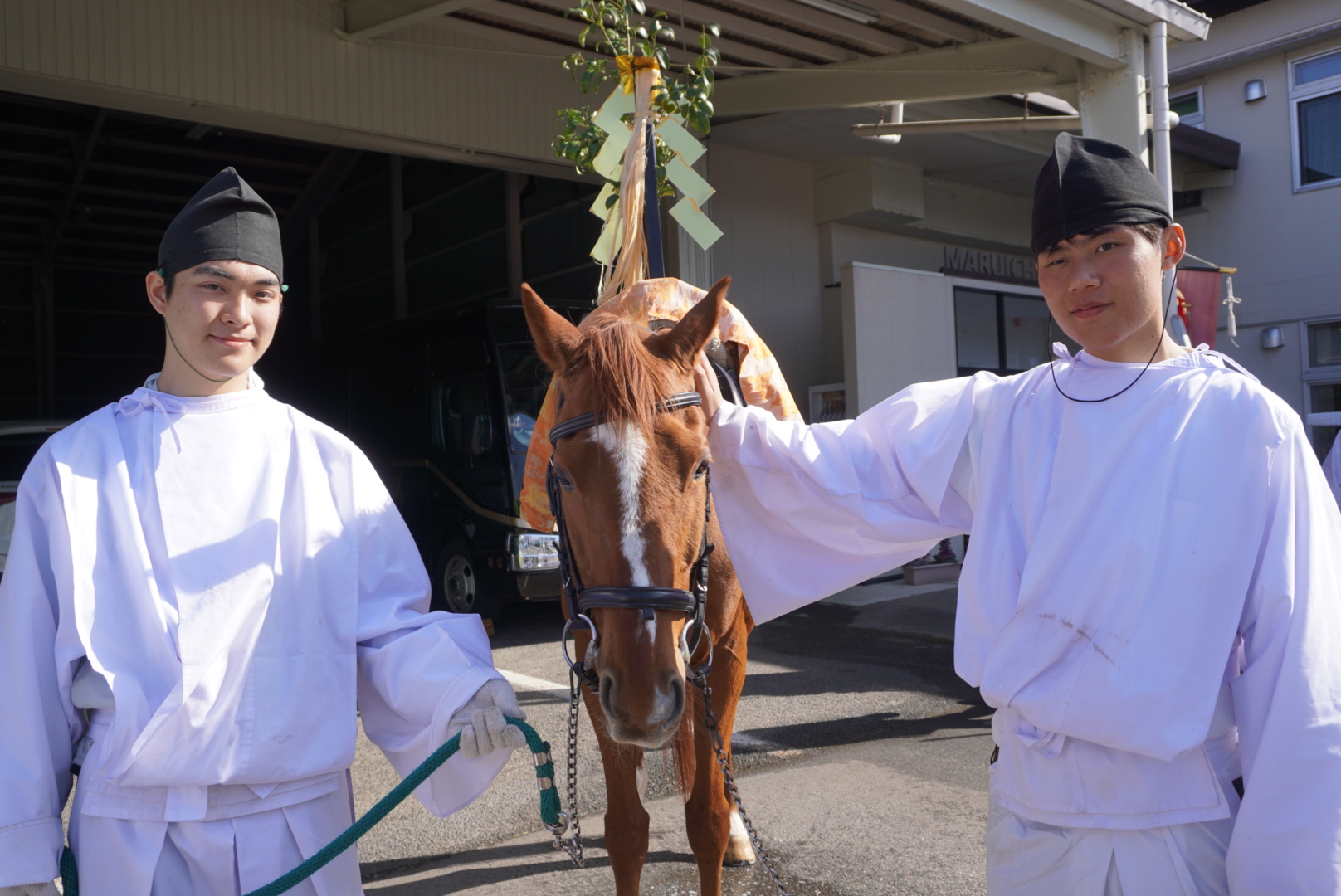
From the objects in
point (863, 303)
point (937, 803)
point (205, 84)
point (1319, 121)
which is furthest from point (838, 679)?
point (1319, 121)

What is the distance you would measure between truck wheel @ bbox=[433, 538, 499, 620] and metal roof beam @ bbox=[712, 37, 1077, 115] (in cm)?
459

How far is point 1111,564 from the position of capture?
1.60 metres

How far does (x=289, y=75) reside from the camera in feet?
23.5

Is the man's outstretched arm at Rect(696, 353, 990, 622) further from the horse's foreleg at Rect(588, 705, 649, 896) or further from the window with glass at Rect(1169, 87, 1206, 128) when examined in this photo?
the window with glass at Rect(1169, 87, 1206, 128)

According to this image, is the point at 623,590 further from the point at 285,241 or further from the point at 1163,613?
the point at 285,241

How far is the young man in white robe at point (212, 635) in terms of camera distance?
1.56 meters

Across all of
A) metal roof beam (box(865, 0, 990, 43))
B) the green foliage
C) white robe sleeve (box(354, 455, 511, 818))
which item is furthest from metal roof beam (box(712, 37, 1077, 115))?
white robe sleeve (box(354, 455, 511, 818))

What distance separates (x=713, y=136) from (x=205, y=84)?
5072 mm

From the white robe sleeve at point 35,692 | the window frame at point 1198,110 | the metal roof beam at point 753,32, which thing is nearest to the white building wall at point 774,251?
the metal roof beam at point 753,32

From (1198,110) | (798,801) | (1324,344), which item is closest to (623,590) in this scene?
A: (798,801)

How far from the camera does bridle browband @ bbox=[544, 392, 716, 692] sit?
1.83 meters

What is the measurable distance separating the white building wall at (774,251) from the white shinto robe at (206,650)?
847 centimetres

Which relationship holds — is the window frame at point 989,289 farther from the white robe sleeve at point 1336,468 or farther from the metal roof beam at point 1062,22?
the white robe sleeve at point 1336,468

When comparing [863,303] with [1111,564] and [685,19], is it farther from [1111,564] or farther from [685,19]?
[1111,564]
